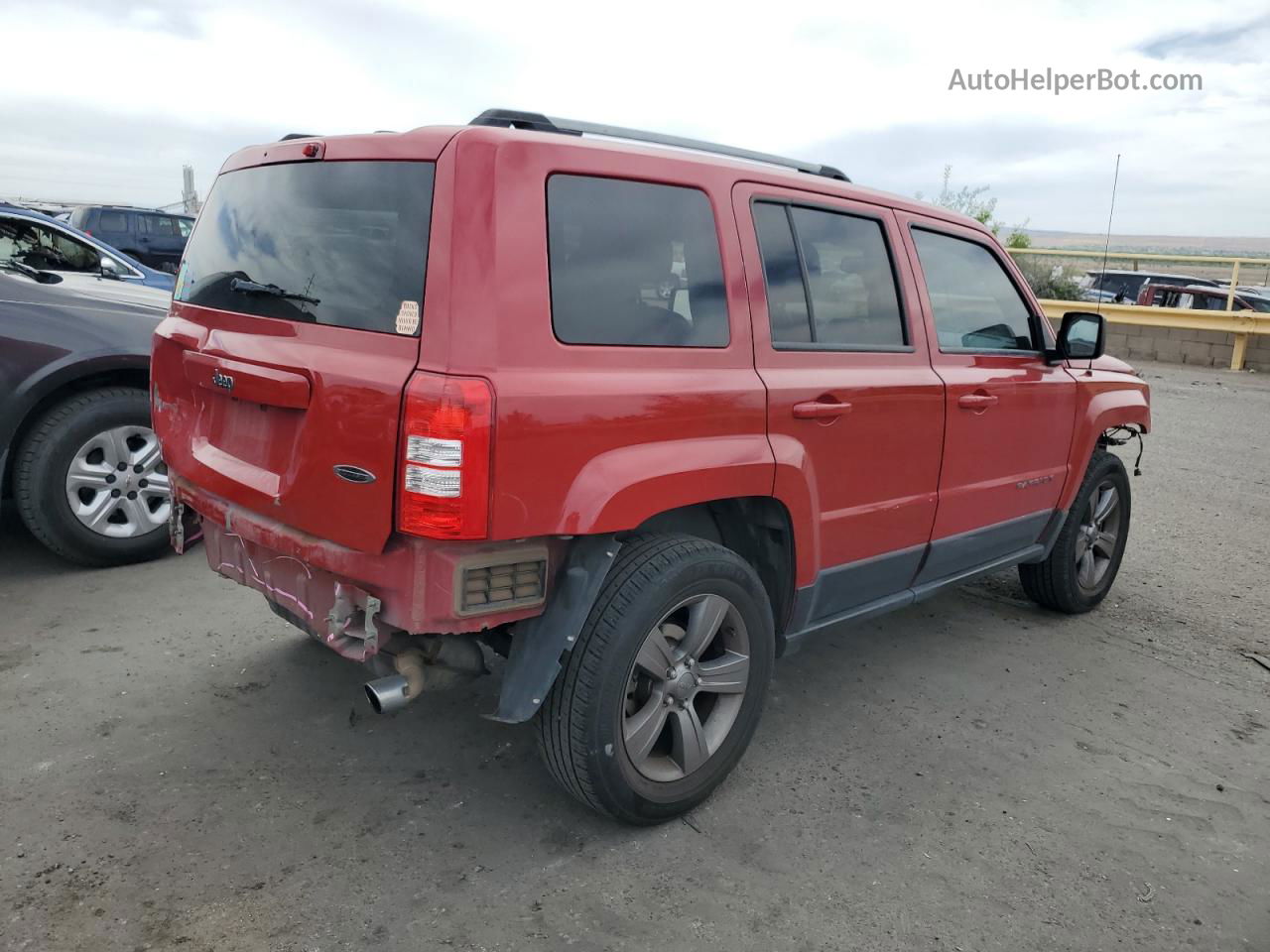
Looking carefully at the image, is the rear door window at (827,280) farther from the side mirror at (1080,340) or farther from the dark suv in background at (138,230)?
the dark suv in background at (138,230)

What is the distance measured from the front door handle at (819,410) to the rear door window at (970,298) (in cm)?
78

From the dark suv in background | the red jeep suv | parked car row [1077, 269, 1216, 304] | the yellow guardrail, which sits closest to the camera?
the red jeep suv

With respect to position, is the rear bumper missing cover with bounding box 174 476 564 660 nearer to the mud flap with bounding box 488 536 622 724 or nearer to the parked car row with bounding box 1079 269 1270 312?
the mud flap with bounding box 488 536 622 724

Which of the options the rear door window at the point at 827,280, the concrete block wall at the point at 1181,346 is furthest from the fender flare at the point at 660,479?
the concrete block wall at the point at 1181,346

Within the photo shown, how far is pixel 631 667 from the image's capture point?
2713 mm

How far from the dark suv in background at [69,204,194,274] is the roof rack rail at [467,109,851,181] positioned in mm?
19045

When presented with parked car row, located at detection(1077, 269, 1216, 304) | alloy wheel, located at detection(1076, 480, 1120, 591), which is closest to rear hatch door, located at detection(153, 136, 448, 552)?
alloy wheel, located at detection(1076, 480, 1120, 591)

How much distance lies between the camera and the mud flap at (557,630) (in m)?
2.60

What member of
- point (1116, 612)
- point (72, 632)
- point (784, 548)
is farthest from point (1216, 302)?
point (72, 632)

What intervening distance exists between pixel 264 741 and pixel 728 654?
160 cm

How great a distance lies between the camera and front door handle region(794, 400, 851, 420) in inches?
121

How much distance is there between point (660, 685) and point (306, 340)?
1.39 meters

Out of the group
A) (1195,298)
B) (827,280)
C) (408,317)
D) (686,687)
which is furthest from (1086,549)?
(1195,298)

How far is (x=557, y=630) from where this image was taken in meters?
2.62
